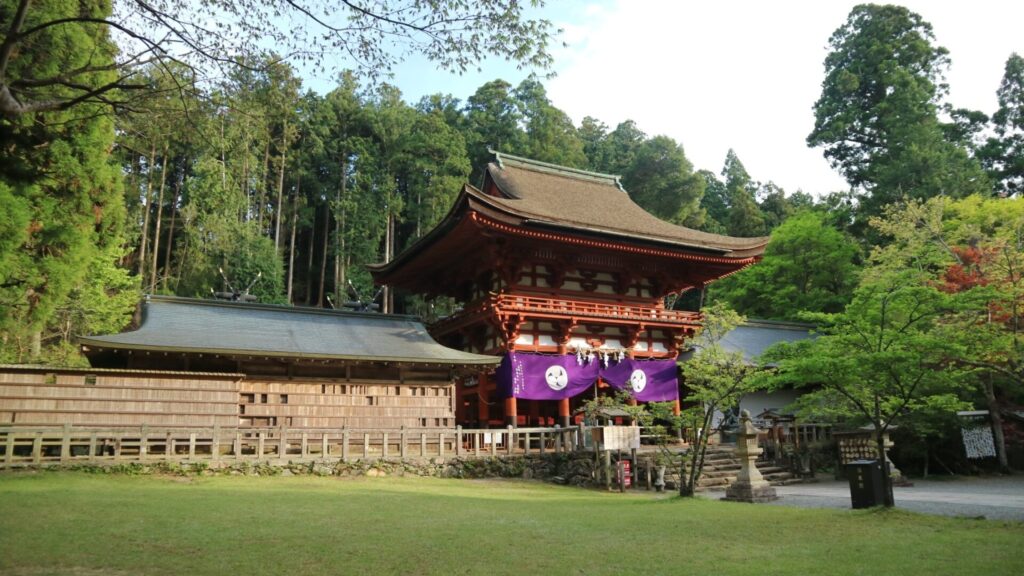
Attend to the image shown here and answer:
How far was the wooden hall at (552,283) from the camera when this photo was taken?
21516 mm

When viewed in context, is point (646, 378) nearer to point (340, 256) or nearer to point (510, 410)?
point (510, 410)

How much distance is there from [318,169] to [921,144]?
34.4 m

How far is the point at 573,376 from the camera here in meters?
22.4

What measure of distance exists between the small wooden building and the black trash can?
34.7ft

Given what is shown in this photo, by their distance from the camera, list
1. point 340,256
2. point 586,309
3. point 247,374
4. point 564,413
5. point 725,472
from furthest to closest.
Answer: point 340,256 → point 586,309 → point 564,413 → point 725,472 → point 247,374

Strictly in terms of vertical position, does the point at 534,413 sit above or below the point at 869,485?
above

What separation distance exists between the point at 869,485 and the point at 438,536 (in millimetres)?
7475

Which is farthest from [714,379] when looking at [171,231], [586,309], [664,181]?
[664,181]

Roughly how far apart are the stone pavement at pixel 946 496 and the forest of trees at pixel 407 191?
1.82 m

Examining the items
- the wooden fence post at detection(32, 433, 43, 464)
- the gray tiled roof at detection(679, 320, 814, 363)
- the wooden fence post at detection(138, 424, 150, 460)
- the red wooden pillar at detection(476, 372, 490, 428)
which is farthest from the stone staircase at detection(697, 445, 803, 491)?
the wooden fence post at detection(32, 433, 43, 464)

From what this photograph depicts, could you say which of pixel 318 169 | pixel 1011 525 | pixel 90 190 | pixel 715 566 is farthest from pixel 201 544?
pixel 318 169

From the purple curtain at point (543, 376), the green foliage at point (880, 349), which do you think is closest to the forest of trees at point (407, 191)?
the green foliage at point (880, 349)

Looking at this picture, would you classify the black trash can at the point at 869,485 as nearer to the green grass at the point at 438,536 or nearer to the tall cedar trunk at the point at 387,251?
the green grass at the point at 438,536

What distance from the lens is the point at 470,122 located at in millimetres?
49750
